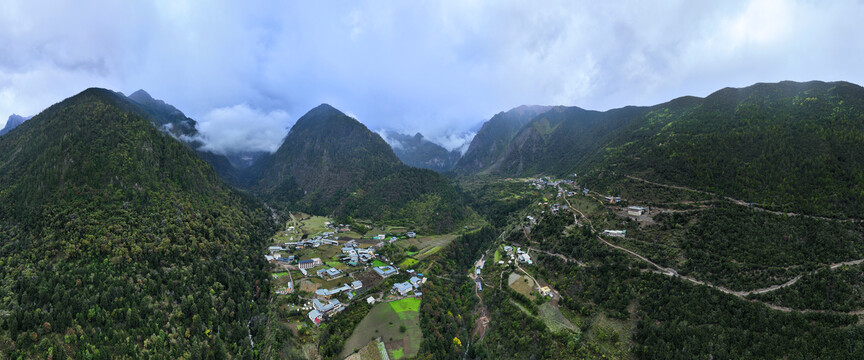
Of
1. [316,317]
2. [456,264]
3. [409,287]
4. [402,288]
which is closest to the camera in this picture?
[316,317]

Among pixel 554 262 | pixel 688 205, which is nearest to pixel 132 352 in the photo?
pixel 554 262

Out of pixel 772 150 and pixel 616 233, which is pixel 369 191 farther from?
pixel 772 150

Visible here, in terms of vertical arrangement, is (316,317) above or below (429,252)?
below

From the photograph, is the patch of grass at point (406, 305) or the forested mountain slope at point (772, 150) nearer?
the forested mountain slope at point (772, 150)

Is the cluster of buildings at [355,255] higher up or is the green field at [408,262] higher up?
the cluster of buildings at [355,255]

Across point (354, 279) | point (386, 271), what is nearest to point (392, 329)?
point (354, 279)

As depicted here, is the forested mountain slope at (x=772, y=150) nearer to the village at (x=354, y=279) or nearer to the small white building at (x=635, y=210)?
the small white building at (x=635, y=210)

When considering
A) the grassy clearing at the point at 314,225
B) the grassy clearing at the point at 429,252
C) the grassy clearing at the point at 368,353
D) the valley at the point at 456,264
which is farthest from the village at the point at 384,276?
the grassy clearing at the point at 314,225

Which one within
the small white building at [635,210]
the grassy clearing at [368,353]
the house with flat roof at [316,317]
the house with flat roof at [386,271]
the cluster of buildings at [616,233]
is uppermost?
the small white building at [635,210]
